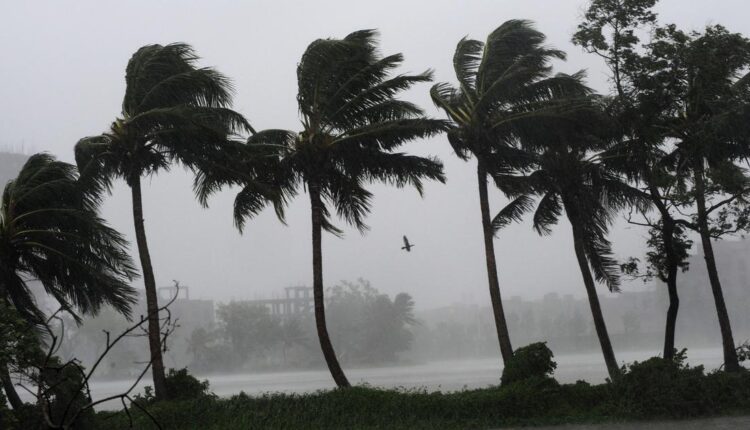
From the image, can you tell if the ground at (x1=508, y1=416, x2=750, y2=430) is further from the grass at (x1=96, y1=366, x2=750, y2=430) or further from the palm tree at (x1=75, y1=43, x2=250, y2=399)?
the palm tree at (x1=75, y1=43, x2=250, y2=399)

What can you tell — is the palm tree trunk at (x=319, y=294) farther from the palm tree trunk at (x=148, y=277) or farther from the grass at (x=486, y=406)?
the palm tree trunk at (x=148, y=277)

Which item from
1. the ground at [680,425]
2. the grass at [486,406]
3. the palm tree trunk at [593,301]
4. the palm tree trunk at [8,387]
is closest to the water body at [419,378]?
the palm tree trunk at [593,301]

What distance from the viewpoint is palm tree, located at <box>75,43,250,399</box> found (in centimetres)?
1973

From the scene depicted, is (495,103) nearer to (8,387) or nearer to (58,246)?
(58,246)

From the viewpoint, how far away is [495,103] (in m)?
21.2

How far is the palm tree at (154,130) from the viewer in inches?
777

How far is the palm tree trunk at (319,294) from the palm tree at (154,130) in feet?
9.29

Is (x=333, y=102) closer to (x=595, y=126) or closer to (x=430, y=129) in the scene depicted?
(x=430, y=129)

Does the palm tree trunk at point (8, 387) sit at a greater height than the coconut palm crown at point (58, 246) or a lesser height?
lesser

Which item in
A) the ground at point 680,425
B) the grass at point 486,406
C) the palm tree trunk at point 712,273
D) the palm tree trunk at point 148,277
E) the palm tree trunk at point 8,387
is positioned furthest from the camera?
the palm tree trunk at point 712,273

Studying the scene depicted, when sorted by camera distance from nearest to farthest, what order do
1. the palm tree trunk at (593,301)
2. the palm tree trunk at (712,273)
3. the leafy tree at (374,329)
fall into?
the palm tree trunk at (712,273) < the palm tree trunk at (593,301) < the leafy tree at (374,329)

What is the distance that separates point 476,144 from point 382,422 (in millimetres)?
8053

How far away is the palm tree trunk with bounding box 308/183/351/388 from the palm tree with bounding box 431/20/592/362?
3992 millimetres

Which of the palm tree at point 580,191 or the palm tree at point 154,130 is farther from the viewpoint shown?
the palm tree at point 580,191
